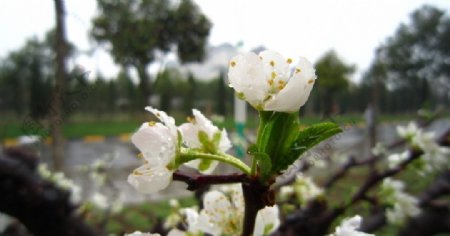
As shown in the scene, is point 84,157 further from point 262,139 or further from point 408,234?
point 262,139

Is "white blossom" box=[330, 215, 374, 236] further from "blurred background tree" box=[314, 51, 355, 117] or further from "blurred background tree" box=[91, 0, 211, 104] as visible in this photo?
"blurred background tree" box=[314, 51, 355, 117]

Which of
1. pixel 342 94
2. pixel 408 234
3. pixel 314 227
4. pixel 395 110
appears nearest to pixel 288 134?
pixel 314 227

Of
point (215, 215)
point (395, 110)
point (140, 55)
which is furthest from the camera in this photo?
point (395, 110)

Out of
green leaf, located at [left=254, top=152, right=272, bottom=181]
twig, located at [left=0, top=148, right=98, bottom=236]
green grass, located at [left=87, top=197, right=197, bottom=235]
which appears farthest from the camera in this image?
green grass, located at [left=87, top=197, right=197, bottom=235]

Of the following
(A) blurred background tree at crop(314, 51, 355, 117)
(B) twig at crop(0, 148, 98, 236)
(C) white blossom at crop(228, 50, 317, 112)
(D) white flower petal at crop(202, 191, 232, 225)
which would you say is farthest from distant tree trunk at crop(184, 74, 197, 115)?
(A) blurred background tree at crop(314, 51, 355, 117)

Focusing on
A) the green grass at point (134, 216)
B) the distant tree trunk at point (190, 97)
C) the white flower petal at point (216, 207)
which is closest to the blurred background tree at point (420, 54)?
the distant tree trunk at point (190, 97)

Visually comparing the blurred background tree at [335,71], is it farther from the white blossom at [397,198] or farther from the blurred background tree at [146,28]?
the white blossom at [397,198]

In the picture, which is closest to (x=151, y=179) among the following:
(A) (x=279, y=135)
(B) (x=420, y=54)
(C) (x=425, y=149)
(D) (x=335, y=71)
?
(A) (x=279, y=135)

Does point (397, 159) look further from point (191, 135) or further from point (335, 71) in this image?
point (335, 71)
